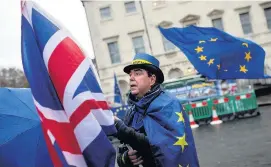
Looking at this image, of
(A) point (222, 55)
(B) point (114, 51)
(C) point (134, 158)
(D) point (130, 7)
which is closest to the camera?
(C) point (134, 158)

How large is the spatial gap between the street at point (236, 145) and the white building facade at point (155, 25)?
17.9 m

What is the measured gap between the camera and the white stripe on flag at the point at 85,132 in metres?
1.96

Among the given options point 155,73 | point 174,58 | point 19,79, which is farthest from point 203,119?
point 19,79

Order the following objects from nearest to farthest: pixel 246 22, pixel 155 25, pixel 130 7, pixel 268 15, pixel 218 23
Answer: pixel 268 15, pixel 246 22, pixel 218 23, pixel 155 25, pixel 130 7

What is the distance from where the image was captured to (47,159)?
2.80 metres

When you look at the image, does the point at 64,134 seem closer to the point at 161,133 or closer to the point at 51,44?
the point at 51,44

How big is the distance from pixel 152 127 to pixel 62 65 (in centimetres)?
86

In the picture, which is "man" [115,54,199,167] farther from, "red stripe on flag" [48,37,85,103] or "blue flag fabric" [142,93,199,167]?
"red stripe on flag" [48,37,85,103]

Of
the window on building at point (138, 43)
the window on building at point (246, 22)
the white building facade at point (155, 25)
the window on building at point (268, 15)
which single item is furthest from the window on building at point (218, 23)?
the window on building at point (138, 43)

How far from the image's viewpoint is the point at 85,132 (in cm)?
196

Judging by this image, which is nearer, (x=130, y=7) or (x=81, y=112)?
(x=81, y=112)

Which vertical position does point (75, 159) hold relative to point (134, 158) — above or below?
above

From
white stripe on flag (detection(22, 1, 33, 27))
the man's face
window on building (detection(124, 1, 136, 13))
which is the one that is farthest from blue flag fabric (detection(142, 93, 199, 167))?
window on building (detection(124, 1, 136, 13))

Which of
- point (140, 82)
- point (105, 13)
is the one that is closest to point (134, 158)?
point (140, 82)
